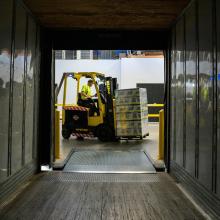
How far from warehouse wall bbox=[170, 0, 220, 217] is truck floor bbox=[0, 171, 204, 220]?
35cm

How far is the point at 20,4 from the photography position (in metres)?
4.92

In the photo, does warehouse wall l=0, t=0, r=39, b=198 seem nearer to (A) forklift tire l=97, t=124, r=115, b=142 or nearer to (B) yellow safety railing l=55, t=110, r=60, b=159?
(B) yellow safety railing l=55, t=110, r=60, b=159

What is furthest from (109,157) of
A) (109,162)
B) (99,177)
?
(99,177)

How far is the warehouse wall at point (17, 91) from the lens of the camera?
4.23 m

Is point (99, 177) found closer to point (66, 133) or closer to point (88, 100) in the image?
point (88, 100)

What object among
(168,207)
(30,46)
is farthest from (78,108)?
(168,207)

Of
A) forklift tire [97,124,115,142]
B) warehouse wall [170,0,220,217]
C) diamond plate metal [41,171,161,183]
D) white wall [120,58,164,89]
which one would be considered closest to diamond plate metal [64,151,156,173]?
diamond plate metal [41,171,161,183]

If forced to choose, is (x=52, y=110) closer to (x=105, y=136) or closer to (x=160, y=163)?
(x=160, y=163)

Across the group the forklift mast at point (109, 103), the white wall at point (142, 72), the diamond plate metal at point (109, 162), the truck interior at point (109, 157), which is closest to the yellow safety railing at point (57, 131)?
the truck interior at point (109, 157)

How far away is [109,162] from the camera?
7617mm

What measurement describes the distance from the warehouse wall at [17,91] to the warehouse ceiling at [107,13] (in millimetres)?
322

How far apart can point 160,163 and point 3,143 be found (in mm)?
3929

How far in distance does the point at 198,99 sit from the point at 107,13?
220cm

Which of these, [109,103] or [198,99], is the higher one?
[109,103]
